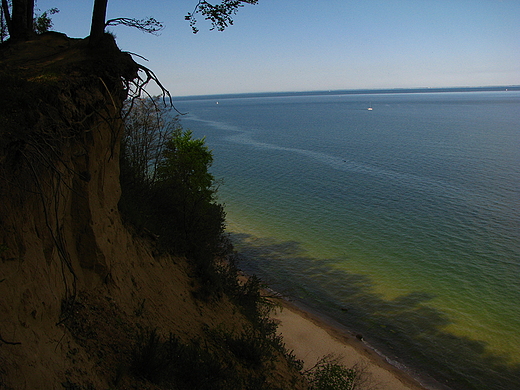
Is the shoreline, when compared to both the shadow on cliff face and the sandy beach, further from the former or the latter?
the shadow on cliff face

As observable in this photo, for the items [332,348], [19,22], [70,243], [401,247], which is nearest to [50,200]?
[70,243]

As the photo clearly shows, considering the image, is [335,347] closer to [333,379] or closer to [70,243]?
[333,379]

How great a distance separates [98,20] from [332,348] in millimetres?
17436

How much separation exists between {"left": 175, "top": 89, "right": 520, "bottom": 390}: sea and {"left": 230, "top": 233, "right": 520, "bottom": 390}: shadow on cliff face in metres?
0.06

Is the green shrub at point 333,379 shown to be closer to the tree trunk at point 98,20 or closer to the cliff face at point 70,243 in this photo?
the cliff face at point 70,243

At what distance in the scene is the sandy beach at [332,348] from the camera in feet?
58.4

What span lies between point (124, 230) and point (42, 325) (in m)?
4.64

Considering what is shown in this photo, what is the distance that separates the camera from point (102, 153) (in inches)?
372

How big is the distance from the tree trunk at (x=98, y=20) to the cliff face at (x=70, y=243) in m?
0.26

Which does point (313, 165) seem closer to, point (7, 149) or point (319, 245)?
point (319, 245)

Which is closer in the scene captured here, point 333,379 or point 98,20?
point 98,20

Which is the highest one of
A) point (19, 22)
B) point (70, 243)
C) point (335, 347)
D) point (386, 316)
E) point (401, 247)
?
point (19, 22)

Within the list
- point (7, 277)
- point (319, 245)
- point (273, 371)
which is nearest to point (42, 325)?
point (7, 277)

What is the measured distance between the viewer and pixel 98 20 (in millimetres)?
9562
